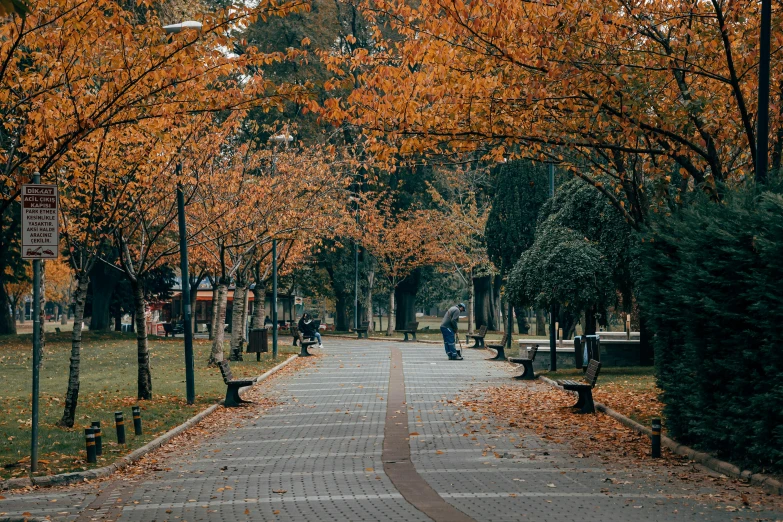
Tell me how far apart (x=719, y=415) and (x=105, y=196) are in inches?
500

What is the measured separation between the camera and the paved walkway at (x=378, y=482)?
936 cm

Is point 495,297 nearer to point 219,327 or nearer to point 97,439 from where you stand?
point 219,327

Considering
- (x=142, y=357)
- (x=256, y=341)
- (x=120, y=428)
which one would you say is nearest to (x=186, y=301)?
(x=142, y=357)

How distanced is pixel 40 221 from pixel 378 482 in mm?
5131

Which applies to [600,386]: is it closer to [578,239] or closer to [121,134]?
[578,239]

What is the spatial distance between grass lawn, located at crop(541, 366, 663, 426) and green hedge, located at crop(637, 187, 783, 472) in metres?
2.61

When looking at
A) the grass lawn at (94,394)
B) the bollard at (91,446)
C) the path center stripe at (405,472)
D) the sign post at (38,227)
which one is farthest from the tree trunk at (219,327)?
the sign post at (38,227)

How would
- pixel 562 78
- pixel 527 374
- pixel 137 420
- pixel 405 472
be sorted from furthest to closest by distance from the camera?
pixel 527 374, pixel 137 420, pixel 562 78, pixel 405 472

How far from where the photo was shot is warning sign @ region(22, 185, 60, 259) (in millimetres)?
12102

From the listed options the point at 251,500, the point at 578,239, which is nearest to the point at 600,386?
the point at 578,239

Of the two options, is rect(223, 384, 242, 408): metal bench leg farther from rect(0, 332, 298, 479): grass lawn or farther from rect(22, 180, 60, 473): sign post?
rect(22, 180, 60, 473): sign post

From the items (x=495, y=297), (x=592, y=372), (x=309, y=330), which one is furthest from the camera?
(x=495, y=297)

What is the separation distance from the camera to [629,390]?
73.4 ft

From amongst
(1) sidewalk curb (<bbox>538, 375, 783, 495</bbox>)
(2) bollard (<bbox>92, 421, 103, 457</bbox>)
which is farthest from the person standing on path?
(2) bollard (<bbox>92, 421, 103, 457</bbox>)
